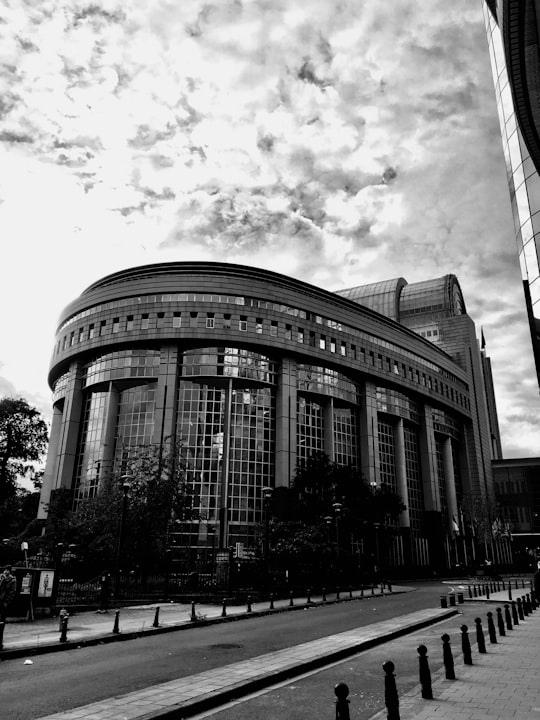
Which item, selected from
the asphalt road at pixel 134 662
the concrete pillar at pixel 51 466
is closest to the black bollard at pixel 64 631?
the asphalt road at pixel 134 662

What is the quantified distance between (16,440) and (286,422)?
36.0 metres

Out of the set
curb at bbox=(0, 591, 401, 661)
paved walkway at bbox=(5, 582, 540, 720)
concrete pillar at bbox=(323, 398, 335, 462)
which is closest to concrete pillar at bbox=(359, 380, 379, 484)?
concrete pillar at bbox=(323, 398, 335, 462)

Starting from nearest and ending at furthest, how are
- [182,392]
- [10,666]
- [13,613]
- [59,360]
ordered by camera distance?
[10,666]
[13,613]
[182,392]
[59,360]

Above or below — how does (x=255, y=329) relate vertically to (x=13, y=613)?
above

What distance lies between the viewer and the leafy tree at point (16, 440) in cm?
7206

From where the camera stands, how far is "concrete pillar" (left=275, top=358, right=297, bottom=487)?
229ft

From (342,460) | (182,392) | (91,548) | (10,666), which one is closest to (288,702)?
(10,666)

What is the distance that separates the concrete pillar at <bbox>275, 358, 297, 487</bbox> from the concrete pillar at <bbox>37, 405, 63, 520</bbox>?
95.0ft

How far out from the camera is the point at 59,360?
254 feet

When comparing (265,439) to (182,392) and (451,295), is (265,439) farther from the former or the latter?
(451,295)

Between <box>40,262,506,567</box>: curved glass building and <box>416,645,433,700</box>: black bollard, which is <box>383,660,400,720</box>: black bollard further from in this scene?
<box>40,262,506,567</box>: curved glass building

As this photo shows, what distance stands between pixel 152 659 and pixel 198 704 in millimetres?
5256

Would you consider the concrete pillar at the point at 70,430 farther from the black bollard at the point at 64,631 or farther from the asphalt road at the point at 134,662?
the black bollard at the point at 64,631

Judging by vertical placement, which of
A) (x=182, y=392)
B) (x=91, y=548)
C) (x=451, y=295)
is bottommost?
(x=91, y=548)
